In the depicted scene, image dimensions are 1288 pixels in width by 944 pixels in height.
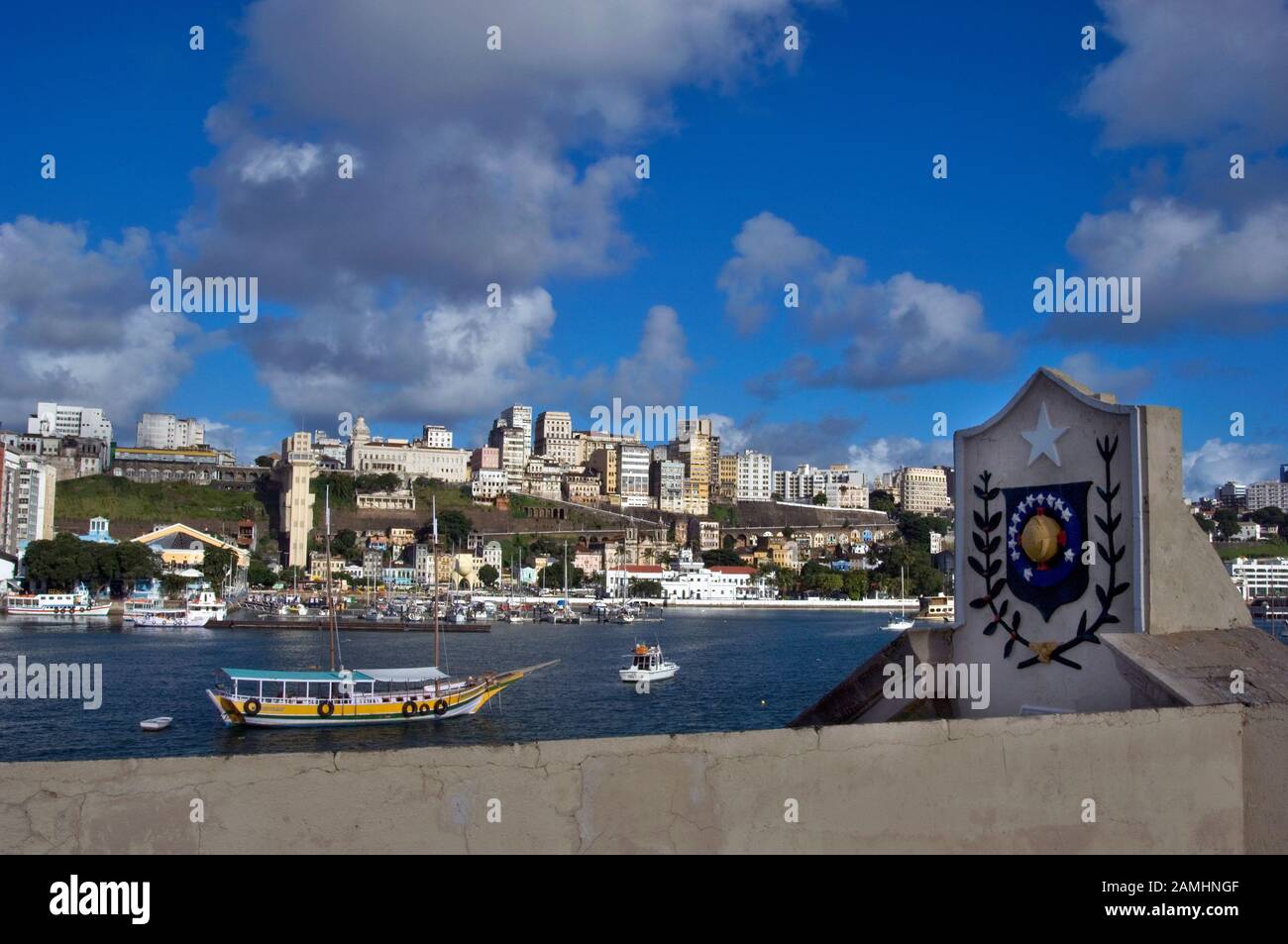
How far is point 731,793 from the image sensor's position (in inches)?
175

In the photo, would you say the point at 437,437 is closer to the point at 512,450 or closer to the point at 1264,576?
the point at 512,450

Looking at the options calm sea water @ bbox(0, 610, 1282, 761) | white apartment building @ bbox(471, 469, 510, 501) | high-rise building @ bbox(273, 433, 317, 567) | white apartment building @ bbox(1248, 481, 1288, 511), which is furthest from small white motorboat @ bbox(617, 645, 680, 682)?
white apartment building @ bbox(1248, 481, 1288, 511)

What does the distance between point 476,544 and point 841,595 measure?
37093 millimetres

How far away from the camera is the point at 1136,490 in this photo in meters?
6.57

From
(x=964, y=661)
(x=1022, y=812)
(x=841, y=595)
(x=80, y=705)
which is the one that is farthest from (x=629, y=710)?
(x=841, y=595)

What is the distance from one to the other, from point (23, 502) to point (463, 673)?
6770 cm

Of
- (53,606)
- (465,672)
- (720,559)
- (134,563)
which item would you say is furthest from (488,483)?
(465,672)

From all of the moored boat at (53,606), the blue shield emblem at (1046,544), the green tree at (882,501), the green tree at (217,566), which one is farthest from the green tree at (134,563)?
the green tree at (882,501)

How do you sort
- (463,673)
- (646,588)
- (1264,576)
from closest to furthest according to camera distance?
1. (463,673)
2. (1264,576)
3. (646,588)

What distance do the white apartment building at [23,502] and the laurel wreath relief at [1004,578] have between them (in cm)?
9382

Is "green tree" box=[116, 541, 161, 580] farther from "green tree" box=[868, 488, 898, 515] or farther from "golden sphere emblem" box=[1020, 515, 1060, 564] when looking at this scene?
"green tree" box=[868, 488, 898, 515]

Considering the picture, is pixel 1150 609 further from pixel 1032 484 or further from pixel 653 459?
pixel 653 459

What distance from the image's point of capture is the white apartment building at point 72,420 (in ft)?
472

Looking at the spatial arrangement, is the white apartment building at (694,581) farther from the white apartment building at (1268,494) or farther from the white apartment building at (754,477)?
the white apartment building at (1268,494)
